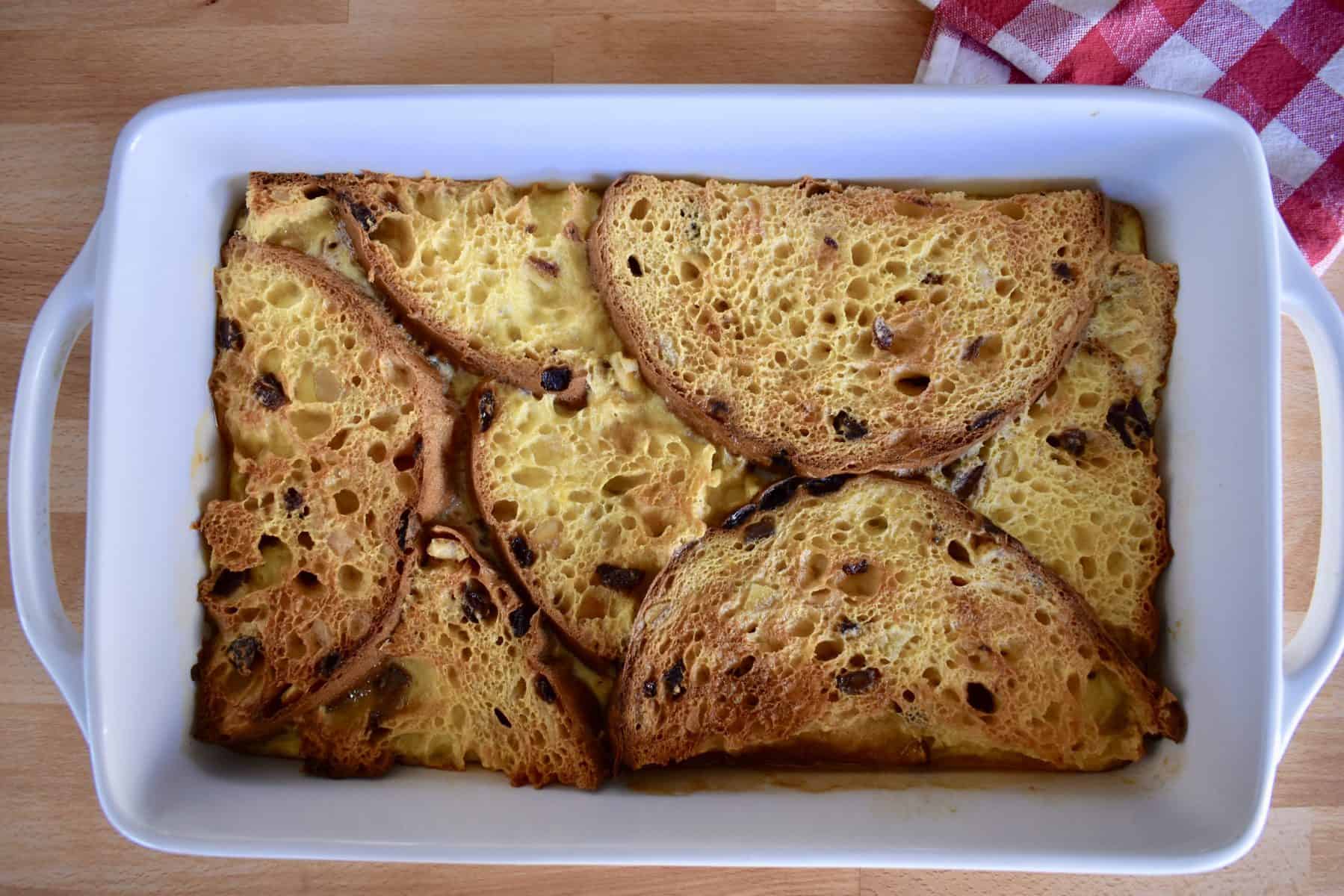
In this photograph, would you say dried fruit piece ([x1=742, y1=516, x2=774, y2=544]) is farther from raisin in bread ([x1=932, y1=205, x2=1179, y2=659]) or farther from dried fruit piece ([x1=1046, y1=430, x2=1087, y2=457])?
dried fruit piece ([x1=1046, y1=430, x2=1087, y2=457])

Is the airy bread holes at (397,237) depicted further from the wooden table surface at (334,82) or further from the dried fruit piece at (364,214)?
the wooden table surface at (334,82)

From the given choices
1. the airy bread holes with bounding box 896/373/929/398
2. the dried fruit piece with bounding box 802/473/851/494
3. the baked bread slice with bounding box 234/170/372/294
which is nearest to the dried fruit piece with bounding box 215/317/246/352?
the baked bread slice with bounding box 234/170/372/294

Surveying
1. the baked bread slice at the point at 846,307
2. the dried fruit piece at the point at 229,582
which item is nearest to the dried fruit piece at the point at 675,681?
the baked bread slice at the point at 846,307

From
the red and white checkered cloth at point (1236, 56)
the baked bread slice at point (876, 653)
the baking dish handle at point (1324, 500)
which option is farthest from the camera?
the red and white checkered cloth at point (1236, 56)

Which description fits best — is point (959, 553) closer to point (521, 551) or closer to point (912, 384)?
point (912, 384)

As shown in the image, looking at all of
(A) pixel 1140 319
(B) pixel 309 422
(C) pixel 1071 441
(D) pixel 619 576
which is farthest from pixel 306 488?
(A) pixel 1140 319

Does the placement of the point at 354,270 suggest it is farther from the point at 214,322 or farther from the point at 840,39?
the point at 840,39

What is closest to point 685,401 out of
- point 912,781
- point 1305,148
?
point 912,781
